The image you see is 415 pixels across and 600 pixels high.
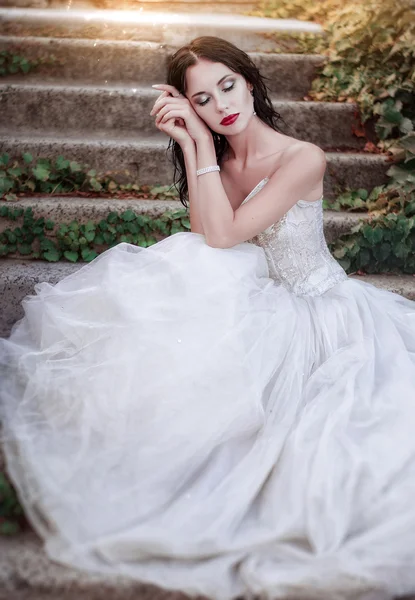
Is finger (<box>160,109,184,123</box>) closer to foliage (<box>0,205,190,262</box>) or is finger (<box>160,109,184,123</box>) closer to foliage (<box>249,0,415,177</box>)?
foliage (<box>0,205,190,262</box>)

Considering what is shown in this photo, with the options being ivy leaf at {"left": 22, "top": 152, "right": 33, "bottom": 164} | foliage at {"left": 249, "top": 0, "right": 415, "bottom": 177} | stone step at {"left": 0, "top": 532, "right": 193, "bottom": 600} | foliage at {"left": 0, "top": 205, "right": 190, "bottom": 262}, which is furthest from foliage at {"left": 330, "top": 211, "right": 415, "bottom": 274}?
stone step at {"left": 0, "top": 532, "right": 193, "bottom": 600}

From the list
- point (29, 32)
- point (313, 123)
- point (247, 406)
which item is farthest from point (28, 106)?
point (247, 406)

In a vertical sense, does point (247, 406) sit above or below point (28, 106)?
below

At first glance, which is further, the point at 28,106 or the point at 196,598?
the point at 28,106

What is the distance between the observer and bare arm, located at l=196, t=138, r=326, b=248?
2.46 m

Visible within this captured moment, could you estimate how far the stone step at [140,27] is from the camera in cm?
522

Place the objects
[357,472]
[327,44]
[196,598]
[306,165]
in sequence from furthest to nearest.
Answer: [327,44], [306,165], [357,472], [196,598]

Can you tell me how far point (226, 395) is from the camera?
6.82 ft

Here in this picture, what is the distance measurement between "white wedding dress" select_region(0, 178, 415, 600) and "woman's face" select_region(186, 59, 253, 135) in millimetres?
303

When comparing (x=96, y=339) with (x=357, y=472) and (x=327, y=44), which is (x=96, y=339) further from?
(x=327, y=44)

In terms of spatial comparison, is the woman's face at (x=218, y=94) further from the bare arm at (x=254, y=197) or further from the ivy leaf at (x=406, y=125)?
the ivy leaf at (x=406, y=125)

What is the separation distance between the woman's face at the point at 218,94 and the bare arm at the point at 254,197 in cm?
11

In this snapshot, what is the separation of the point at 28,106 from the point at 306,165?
2.68 meters

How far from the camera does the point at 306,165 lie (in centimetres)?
254
